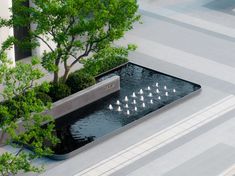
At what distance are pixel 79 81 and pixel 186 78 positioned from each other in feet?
16.2

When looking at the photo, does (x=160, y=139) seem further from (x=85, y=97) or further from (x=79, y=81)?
(x=79, y=81)

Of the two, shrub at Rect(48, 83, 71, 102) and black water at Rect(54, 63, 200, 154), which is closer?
black water at Rect(54, 63, 200, 154)

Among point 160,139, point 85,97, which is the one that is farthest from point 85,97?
point 160,139

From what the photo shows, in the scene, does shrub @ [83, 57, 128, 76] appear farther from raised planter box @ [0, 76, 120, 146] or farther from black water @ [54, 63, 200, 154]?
raised planter box @ [0, 76, 120, 146]

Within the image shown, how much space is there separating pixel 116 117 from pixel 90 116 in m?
0.96

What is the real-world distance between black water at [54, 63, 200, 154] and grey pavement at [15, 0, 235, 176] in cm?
44

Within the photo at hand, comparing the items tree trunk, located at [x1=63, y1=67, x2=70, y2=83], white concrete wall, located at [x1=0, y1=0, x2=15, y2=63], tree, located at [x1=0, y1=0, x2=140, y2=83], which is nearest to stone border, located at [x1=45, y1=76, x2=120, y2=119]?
tree trunk, located at [x1=63, y1=67, x2=70, y2=83]

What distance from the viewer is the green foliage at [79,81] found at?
29252 millimetres

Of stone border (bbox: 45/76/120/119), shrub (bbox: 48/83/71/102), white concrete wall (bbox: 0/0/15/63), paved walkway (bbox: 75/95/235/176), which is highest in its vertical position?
white concrete wall (bbox: 0/0/15/63)

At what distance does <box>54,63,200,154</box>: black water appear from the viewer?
88.8 ft

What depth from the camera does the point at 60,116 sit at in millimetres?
28328

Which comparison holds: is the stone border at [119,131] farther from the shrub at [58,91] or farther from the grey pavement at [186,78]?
the shrub at [58,91]

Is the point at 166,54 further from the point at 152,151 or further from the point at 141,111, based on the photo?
the point at 152,151

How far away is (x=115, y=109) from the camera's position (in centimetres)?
2900
